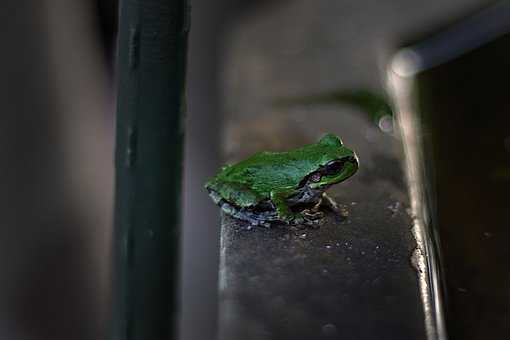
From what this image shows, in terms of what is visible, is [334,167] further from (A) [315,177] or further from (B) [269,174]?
(B) [269,174]

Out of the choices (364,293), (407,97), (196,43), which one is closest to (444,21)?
(407,97)

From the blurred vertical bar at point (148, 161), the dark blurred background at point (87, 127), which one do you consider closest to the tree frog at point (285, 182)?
the blurred vertical bar at point (148, 161)

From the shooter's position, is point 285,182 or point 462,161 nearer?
point 285,182

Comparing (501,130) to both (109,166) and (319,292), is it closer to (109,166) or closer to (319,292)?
(319,292)

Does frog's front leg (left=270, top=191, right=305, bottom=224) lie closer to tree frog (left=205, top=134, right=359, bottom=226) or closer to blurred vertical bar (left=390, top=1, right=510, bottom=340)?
tree frog (left=205, top=134, right=359, bottom=226)

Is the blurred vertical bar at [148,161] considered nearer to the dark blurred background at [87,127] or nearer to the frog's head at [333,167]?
the frog's head at [333,167]

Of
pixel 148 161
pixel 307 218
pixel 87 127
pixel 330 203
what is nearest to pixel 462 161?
pixel 330 203
